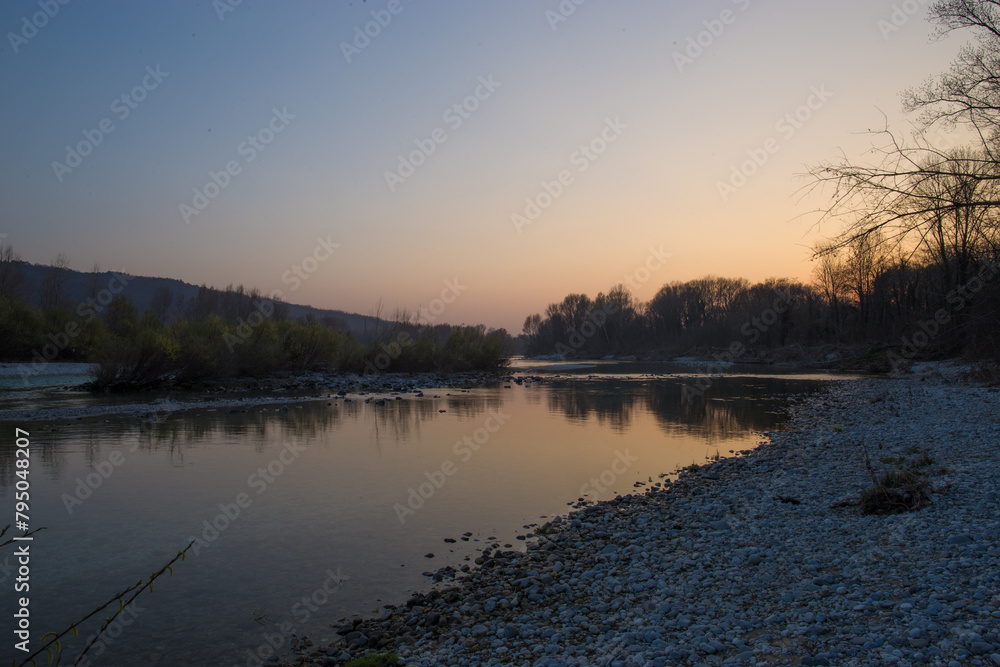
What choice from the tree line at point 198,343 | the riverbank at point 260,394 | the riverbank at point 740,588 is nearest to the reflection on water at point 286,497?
the riverbank at point 740,588

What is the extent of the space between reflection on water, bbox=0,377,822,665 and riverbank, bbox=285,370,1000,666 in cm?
110

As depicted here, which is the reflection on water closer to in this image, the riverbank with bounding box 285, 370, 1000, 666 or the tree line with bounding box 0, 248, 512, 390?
the riverbank with bounding box 285, 370, 1000, 666

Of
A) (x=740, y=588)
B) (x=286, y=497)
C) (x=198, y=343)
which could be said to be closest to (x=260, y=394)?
(x=198, y=343)

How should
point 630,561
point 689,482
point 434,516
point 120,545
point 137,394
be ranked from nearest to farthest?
1. point 630,561
2. point 120,545
3. point 434,516
4. point 689,482
5. point 137,394

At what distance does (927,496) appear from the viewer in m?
7.30

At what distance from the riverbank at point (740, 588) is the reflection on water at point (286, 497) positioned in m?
1.10

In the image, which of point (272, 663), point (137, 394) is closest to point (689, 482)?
point (272, 663)

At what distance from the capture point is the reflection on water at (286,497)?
6.58m

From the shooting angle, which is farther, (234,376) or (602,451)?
(234,376)

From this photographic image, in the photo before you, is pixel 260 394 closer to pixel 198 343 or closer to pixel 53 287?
pixel 198 343

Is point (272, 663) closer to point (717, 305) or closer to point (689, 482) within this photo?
point (689, 482)

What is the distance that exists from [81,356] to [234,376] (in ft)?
44.7

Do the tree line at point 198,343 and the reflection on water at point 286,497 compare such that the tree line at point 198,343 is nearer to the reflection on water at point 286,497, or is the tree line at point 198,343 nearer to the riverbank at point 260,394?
Answer: the riverbank at point 260,394

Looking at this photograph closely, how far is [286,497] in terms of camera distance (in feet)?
36.4
